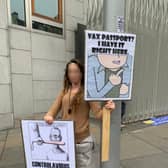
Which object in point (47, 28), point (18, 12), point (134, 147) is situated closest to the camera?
point (134, 147)

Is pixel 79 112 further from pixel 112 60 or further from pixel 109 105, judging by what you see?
pixel 112 60

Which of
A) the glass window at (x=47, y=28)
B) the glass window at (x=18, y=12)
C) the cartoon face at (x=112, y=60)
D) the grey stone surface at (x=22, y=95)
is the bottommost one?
the grey stone surface at (x=22, y=95)

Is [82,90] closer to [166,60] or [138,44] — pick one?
[138,44]

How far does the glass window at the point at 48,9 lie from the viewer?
625 centimetres

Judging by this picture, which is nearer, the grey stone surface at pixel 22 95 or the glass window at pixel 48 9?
the grey stone surface at pixel 22 95

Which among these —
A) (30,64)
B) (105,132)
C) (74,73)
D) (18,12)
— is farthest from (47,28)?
(105,132)

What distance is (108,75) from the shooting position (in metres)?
2.24

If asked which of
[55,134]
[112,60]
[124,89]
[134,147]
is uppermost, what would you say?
[112,60]

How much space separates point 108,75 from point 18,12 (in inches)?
168

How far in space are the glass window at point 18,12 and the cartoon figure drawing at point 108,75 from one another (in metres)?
4.03

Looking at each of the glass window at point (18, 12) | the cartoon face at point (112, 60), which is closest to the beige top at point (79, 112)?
the cartoon face at point (112, 60)

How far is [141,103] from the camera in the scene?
6.53 metres

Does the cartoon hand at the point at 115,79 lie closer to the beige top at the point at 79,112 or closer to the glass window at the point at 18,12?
the beige top at the point at 79,112

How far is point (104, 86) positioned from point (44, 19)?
4.65m
